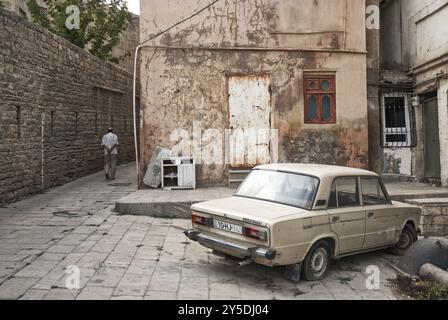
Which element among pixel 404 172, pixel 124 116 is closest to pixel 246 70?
pixel 404 172

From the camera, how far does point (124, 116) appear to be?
20.6 m

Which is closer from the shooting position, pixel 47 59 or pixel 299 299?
pixel 299 299

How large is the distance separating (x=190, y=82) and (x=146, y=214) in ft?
12.8

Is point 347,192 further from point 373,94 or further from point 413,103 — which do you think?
point 413,103

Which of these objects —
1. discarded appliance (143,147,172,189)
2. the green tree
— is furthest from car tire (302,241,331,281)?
→ the green tree

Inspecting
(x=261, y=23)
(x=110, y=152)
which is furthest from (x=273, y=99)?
(x=110, y=152)

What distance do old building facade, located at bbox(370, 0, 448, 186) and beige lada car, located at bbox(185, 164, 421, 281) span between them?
637cm

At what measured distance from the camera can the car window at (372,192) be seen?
267 inches

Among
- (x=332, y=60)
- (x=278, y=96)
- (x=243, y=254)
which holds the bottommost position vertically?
(x=243, y=254)

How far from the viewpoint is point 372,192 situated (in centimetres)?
694

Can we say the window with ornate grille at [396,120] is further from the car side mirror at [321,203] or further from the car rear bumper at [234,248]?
the car rear bumper at [234,248]

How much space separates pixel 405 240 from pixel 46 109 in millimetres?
9566
